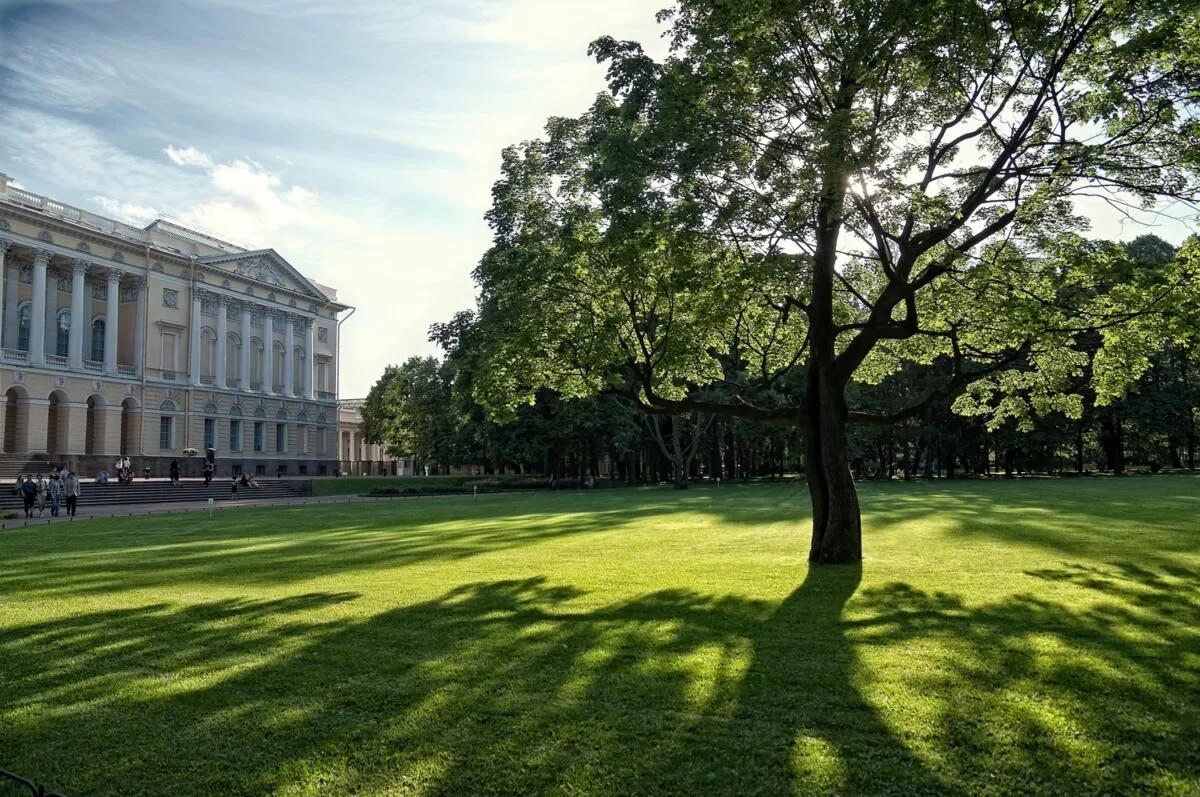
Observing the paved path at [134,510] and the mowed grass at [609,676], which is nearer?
the mowed grass at [609,676]

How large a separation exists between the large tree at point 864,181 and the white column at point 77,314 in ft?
171

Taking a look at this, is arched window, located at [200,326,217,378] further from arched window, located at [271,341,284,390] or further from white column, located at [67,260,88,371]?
white column, located at [67,260,88,371]

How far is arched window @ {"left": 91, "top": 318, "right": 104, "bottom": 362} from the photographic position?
59469 millimetres

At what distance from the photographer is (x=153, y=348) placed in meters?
61.6

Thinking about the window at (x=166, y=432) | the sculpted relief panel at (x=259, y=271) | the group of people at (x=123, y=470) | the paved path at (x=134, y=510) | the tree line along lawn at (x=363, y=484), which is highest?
the sculpted relief panel at (x=259, y=271)

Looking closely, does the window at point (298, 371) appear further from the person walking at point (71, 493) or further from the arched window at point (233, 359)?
the person walking at point (71, 493)

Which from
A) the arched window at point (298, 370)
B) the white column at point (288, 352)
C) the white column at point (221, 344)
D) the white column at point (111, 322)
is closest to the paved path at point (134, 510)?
the white column at point (111, 322)

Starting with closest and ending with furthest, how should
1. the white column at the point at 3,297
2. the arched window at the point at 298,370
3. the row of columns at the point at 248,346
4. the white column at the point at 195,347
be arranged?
the white column at the point at 3,297 < the white column at the point at 195,347 < the row of columns at the point at 248,346 < the arched window at the point at 298,370

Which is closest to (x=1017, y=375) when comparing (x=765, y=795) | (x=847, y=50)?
(x=847, y=50)

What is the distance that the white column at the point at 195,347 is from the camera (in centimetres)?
6391

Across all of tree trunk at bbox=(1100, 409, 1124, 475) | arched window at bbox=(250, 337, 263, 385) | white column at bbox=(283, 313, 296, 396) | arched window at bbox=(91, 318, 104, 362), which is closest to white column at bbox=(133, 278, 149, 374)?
arched window at bbox=(91, 318, 104, 362)

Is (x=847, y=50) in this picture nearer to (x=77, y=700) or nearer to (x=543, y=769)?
(x=543, y=769)

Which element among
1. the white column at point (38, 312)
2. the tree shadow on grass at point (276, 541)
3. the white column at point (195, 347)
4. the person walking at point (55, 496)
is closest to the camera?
the tree shadow on grass at point (276, 541)

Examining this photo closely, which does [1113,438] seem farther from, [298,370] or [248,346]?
[248,346]
